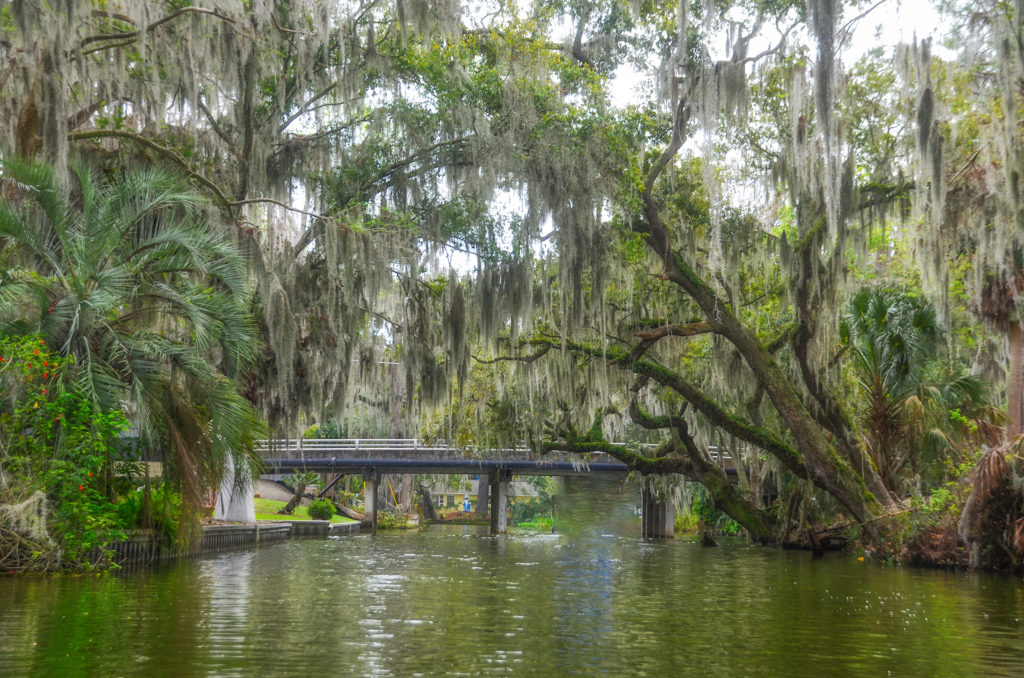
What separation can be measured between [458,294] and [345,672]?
13.1 meters

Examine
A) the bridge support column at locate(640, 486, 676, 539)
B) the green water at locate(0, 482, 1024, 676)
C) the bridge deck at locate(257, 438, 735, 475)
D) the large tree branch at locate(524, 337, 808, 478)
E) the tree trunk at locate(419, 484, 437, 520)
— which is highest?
the large tree branch at locate(524, 337, 808, 478)

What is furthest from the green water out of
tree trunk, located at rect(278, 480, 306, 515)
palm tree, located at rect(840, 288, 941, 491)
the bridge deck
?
tree trunk, located at rect(278, 480, 306, 515)

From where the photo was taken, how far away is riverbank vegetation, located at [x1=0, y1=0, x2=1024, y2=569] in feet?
41.7

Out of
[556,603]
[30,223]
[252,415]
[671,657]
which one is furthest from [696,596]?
[30,223]

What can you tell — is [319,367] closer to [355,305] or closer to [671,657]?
[355,305]

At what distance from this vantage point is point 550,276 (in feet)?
62.5

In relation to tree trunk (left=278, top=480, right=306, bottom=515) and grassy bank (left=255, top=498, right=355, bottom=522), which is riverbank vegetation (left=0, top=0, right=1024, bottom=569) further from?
tree trunk (left=278, top=480, right=306, bottom=515)

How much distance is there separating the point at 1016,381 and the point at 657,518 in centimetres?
2235

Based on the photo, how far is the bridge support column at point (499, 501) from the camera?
41344 mm

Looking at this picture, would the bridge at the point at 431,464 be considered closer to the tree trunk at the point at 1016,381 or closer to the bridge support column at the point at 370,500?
the bridge support column at the point at 370,500

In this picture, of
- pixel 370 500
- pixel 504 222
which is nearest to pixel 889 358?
pixel 504 222

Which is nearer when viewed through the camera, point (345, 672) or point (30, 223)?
point (345, 672)

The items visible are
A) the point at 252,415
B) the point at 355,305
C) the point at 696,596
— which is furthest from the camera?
the point at 355,305

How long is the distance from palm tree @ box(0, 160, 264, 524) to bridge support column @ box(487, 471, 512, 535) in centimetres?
2850
